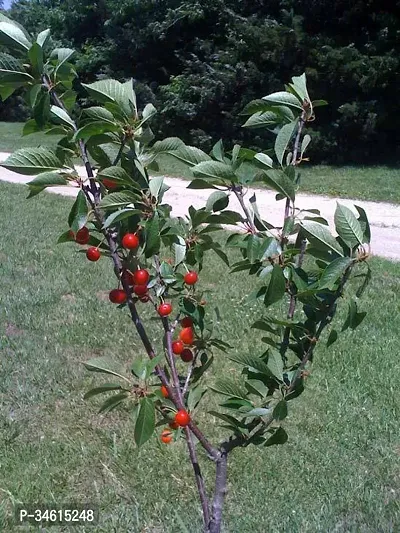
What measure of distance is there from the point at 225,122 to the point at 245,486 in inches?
493

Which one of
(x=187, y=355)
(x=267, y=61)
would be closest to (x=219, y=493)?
(x=187, y=355)

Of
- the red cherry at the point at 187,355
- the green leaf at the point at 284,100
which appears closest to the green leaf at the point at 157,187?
the green leaf at the point at 284,100

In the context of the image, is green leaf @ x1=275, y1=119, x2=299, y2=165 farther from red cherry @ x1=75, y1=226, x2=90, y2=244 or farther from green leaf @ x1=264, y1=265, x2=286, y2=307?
red cherry @ x1=75, y1=226, x2=90, y2=244

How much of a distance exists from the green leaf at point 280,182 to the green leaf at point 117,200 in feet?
0.93

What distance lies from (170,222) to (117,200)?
0.21 m

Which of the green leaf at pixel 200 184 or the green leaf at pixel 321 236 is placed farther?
the green leaf at pixel 200 184

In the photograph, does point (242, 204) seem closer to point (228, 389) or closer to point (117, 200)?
point (117, 200)

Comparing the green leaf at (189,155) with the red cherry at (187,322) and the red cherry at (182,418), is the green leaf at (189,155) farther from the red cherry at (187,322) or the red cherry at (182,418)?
the red cherry at (182,418)

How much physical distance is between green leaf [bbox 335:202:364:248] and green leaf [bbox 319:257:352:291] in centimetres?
4

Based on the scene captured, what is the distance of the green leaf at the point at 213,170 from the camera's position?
152 centimetres

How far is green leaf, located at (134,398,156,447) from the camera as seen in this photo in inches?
60.2

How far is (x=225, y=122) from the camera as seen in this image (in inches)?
581

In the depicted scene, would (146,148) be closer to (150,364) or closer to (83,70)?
(150,364)

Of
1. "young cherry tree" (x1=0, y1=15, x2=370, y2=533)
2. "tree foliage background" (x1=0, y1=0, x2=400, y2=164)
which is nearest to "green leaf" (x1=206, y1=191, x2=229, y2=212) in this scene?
"young cherry tree" (x1=0, y1=15, x2=370, y2=533)
